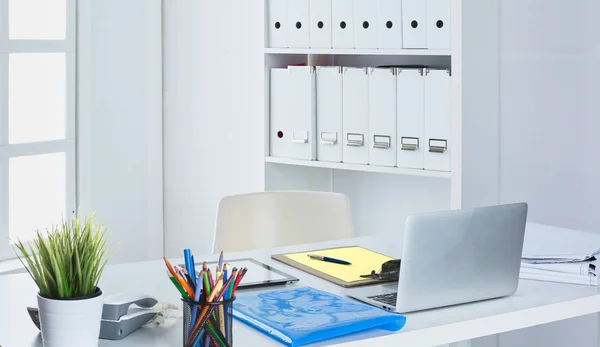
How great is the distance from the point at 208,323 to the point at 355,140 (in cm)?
174

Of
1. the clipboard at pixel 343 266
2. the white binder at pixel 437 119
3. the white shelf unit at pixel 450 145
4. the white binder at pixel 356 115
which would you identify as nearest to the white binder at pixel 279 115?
the white shelf unit at pixel 450 145

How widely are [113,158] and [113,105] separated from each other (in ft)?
0.67

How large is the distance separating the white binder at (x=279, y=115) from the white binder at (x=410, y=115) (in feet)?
1.57

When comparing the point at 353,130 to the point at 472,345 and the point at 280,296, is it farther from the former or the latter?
the point at 280,296

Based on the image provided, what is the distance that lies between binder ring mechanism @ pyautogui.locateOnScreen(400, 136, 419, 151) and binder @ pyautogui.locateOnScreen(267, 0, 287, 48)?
60 centimetres

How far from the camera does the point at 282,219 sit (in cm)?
261

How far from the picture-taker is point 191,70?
3604 millimetres

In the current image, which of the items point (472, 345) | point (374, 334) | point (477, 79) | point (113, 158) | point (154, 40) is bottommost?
point (472, 345)

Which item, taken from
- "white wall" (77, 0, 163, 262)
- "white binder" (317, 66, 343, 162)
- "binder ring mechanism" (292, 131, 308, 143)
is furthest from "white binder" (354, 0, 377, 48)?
"white wall" (77, 0, 163, 262)

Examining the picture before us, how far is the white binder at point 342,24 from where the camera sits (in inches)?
117

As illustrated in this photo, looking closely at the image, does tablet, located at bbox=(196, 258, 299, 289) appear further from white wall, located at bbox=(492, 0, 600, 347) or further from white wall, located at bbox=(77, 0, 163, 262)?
white wall, located at bbox=(77, 0, 163, 262)

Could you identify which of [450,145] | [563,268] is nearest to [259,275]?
[563,268]

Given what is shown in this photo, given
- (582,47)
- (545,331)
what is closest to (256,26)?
(582,47)

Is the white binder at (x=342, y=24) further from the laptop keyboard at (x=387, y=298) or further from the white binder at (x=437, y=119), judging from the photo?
the laptop keyboard at (x=387, y=298)
